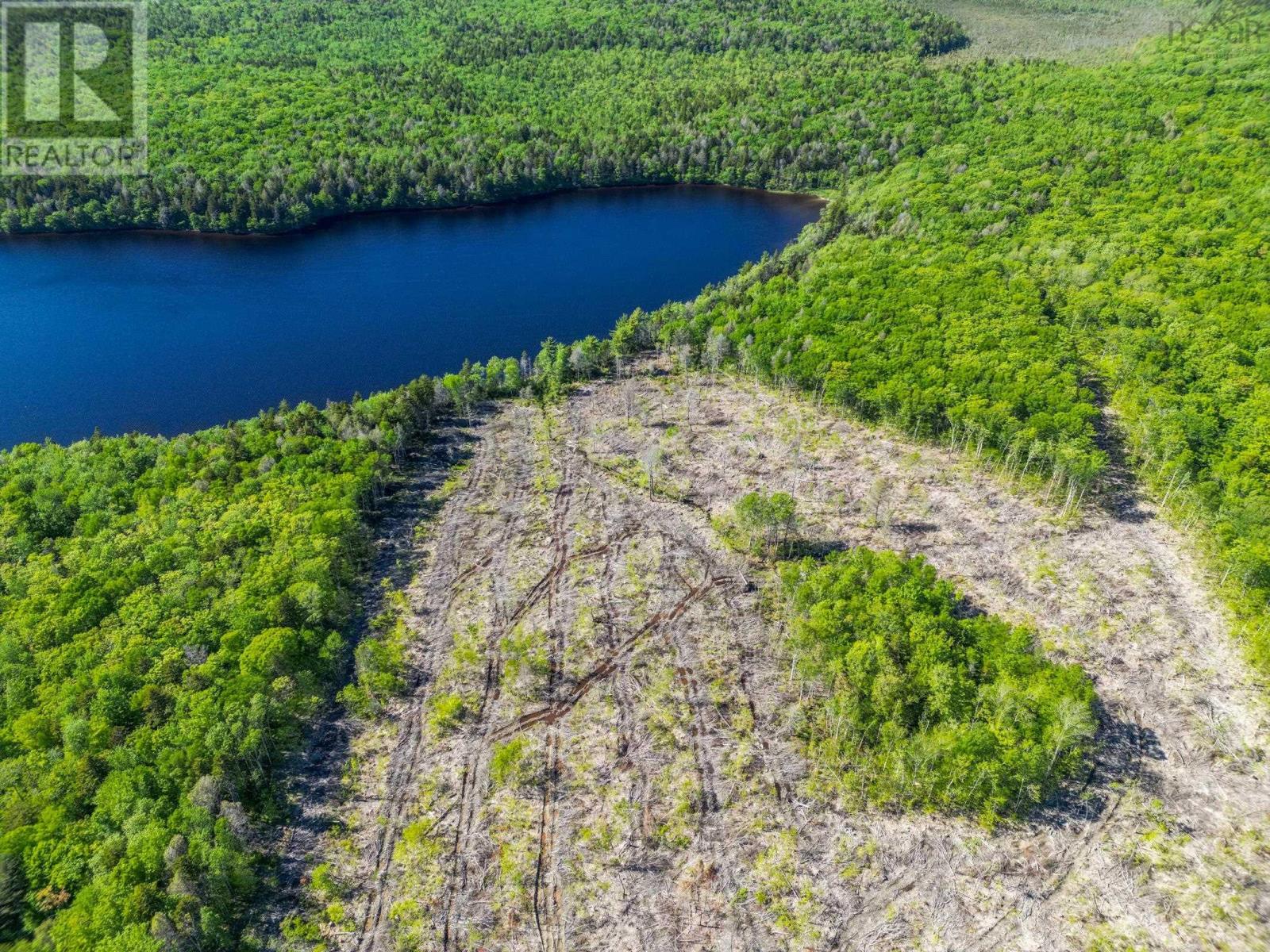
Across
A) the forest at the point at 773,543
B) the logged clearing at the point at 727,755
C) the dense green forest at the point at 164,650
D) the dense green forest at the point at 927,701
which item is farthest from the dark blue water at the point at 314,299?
the dense green forest at the point at 927,701

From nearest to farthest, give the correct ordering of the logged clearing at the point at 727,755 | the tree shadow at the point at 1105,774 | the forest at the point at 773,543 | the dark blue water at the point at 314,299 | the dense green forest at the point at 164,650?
the dense green forest at the point at 164,650 < the logged clearing at the point at 727,755 < the forest at the point at 773,543 < the tree shadow at the point at 1105,774 < the dark blue water at the point at 314,299

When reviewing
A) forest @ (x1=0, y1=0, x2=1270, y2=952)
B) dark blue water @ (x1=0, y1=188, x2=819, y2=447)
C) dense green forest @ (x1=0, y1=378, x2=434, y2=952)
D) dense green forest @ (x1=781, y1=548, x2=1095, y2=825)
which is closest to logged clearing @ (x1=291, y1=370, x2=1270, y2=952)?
dense green forest @ (x1=781, y1=548, x2=1095, y2=825)

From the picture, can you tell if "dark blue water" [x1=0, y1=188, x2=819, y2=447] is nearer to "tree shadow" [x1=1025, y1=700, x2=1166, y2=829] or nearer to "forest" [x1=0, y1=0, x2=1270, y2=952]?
"forest" [x1=0, y1=0, x2=1270, y2=952]

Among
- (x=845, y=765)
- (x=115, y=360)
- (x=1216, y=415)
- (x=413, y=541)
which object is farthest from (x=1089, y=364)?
(x=115, y=360)

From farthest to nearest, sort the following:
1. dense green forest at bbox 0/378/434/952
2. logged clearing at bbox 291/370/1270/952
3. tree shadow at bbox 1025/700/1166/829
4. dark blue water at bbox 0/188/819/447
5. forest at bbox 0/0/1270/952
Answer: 1. dark blue water at bbox 0/188/819/447
2. tree shadow at bbox 1025/700/1166/829
3. forest at bbox 0/0/1270/952
4. logged clearing at bbox 291/370/1270/952
5. dense green forest at bbox 0/378/434/952

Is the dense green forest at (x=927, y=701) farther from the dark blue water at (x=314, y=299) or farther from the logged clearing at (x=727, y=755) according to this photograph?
the dark blue water at (x=314, y=299)

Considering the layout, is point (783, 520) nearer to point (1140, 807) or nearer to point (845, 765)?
point (845, 765)
